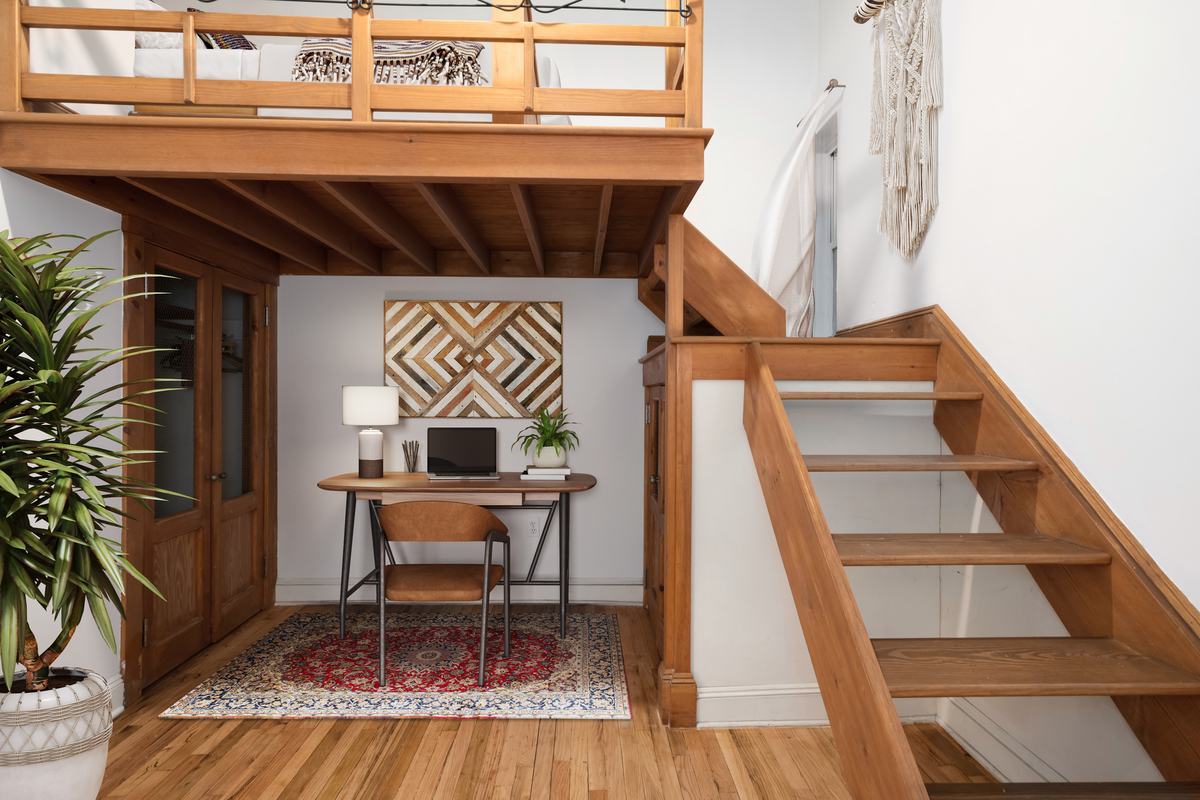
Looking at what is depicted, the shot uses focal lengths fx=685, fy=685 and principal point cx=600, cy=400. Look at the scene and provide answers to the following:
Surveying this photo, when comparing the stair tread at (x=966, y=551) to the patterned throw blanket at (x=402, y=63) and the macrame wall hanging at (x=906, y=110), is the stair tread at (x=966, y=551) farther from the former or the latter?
the patterned throw blanket at (x=402, y=63)

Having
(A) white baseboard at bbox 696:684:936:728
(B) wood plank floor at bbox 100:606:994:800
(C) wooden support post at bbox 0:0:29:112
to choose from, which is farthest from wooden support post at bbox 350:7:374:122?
(A) white baseboard at bbox 696:684:936:728

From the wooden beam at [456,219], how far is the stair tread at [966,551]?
6.13 ft

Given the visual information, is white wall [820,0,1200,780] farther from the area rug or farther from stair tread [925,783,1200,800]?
the area rug

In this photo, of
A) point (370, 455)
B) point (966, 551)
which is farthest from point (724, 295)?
point (370, 455)

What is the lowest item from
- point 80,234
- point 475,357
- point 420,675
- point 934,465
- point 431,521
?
point 420,675

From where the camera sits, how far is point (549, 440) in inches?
153

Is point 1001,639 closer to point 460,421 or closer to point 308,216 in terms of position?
Result: point 308,216

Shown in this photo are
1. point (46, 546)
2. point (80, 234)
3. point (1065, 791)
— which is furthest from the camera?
point (80, 234)

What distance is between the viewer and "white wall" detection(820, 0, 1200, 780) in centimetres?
A: 158

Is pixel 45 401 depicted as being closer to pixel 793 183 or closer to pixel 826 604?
pixel 826 604

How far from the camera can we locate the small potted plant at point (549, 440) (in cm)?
388

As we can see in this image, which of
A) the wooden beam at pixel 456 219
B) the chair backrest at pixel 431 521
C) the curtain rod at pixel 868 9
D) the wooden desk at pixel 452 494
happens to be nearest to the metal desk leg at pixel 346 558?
the wooden desk at pixel 452 494

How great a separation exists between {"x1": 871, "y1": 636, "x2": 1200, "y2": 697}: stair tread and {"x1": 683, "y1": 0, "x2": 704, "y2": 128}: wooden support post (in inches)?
68.1

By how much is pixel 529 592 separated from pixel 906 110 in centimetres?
320
